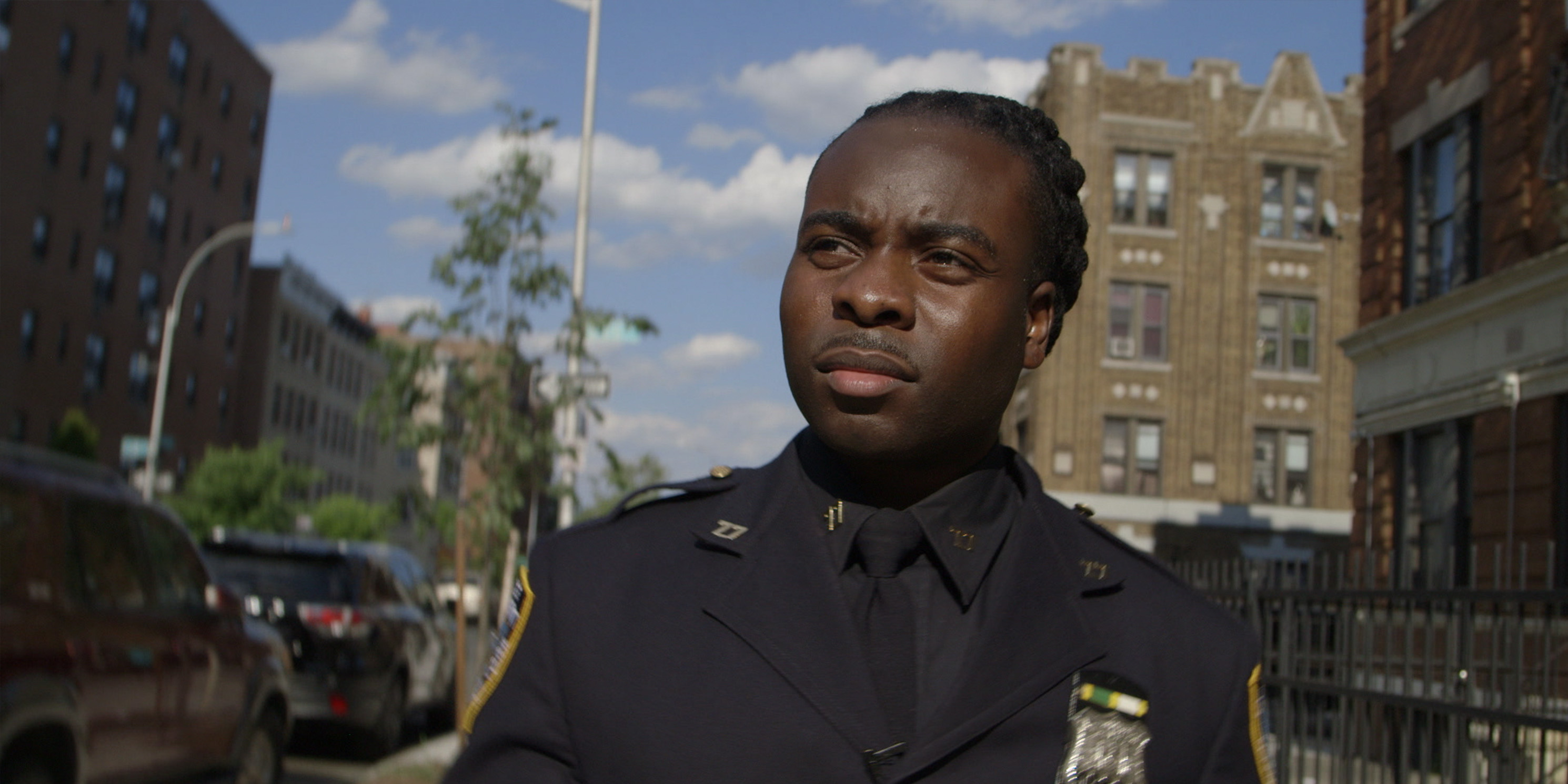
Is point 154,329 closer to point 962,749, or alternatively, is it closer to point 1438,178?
point 1438,178

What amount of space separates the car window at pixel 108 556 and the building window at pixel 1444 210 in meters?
11.9

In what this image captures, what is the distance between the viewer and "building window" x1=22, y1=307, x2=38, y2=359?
38844mm

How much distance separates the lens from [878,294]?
1.73m

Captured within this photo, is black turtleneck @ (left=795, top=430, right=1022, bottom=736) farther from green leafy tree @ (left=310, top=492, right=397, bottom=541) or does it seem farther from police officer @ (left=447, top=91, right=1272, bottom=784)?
green leafy tree @ (left=310, top=492, right=397, bottom=541)

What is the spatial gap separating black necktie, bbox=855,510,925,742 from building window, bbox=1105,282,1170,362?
31.7 meters

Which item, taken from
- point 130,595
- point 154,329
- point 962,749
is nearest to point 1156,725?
point 962,749

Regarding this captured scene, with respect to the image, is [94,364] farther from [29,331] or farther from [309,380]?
[309,380]

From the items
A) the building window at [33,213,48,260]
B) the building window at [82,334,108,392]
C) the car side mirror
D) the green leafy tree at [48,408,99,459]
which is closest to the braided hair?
the car side mirror

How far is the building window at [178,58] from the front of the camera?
47.2m

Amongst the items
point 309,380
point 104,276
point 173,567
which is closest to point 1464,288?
point 173,567

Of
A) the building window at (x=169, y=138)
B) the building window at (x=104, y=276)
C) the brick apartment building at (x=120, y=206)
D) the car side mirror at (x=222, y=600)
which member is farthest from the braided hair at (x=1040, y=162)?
the building window at (x=169, y=138)

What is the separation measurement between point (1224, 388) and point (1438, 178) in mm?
18457

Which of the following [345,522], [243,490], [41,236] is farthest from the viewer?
[345,522]

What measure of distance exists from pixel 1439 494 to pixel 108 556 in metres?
12.2
